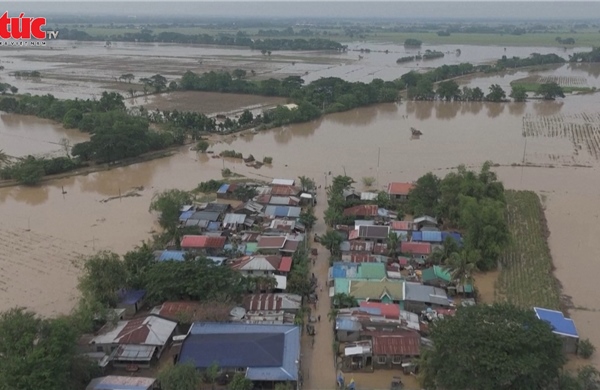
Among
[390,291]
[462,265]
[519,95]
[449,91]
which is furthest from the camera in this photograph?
[449,91]

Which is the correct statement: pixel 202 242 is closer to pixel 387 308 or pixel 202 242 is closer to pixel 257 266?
pixel 257 266

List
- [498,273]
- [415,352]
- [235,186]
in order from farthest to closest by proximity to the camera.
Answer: [235,186]
[498,273]
[415,352]

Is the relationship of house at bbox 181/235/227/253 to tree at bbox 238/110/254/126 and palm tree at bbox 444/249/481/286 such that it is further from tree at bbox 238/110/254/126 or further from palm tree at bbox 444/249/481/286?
tree at bbox 238/110/254/126

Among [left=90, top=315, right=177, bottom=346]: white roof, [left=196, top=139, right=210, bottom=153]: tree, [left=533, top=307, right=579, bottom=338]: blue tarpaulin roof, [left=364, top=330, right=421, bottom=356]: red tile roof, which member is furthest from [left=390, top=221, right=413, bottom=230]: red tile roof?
[left=196, top=139, right=210, bottom=153]: tree

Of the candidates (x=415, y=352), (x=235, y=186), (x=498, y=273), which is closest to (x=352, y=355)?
(x=415, y=352)

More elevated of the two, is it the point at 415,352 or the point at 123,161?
the point at 123,161

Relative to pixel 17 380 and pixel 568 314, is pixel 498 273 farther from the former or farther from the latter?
pixel 17 380

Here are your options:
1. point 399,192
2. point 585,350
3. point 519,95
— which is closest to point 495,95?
point 519,95
